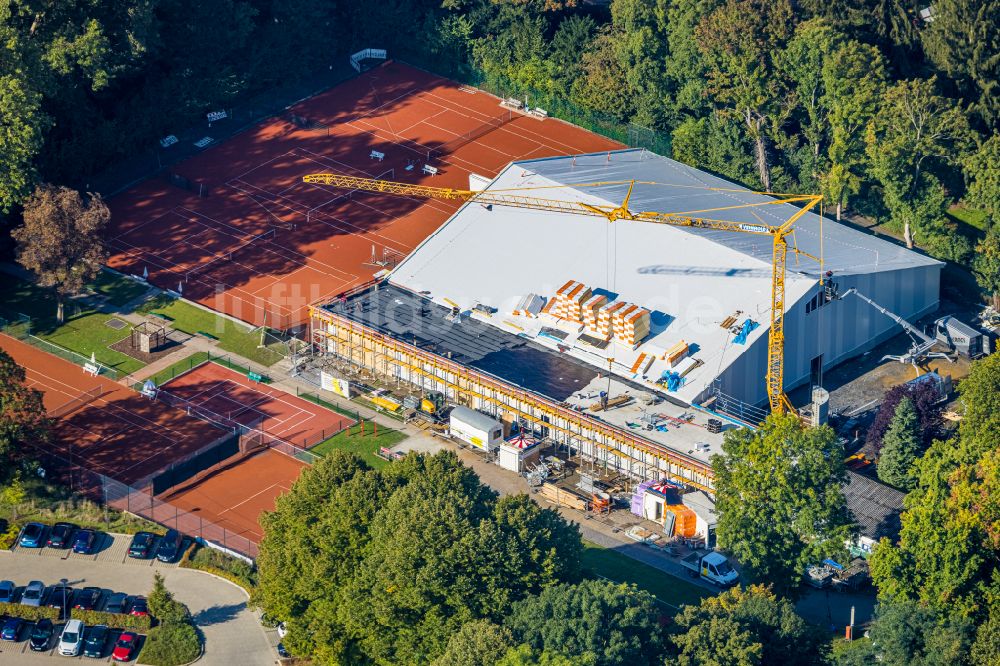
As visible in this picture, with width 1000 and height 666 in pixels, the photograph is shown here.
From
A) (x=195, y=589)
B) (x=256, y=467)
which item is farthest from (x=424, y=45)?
(x=195, y=589)

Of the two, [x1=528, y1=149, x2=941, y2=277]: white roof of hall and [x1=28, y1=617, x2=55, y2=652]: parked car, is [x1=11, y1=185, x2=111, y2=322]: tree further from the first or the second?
[x1=28, y1=617, x2=55, y2=652]: parked car

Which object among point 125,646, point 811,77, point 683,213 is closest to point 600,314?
point 683,213

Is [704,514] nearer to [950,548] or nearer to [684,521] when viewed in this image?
[684,521]

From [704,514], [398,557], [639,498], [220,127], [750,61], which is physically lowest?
[639,498]

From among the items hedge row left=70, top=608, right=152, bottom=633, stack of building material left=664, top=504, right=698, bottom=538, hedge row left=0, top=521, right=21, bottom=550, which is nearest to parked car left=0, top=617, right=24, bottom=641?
hedge row left=70, top=608, right=152, bottom=633

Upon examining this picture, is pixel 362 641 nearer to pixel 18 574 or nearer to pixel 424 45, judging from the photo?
pixel 18 574

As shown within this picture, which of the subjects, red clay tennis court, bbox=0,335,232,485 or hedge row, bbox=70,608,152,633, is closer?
hedge row, bbox=70,608,152,633
